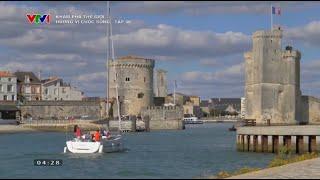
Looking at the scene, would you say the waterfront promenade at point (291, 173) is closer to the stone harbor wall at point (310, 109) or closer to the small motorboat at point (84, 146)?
the small motorboat at point (84, 146)

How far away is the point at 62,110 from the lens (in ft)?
422

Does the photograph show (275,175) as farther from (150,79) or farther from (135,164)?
(150,79)

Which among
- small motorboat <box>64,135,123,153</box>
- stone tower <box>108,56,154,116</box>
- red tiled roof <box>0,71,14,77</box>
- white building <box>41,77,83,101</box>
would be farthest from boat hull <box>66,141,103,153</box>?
white building <box>41,77,83,101</box>

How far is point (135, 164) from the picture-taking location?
38.1 m

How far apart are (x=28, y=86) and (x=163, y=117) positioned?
30905 mm

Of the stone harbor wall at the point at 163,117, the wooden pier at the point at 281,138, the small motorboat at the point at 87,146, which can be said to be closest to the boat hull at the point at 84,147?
the small motorboat at the point at 87,146

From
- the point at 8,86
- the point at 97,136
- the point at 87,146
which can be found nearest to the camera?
the point at 87,146

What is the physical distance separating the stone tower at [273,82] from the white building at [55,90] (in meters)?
51.8

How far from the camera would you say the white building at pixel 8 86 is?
131750 mm

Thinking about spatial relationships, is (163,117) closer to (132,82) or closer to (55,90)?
(132,82)

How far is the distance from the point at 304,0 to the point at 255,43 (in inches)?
3730

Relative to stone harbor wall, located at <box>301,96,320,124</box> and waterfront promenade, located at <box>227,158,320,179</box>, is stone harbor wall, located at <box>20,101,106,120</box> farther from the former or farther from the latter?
waterfront promenade, located at <box>227,158,320,179</box>

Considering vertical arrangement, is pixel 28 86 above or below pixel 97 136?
above

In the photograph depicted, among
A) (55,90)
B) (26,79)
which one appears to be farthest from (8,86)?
(55,90)
